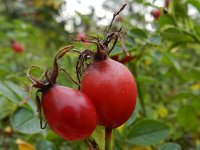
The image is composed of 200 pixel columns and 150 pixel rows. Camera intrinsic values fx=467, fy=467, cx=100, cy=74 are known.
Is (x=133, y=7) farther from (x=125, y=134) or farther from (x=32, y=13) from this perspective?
(x=125, y=134)

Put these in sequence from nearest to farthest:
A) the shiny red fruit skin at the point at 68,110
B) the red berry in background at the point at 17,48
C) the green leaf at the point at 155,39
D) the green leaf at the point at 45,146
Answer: the shiny red fruit skin at the point at 68,110 < the green leaf at the point at 45,146 < the green leaf at the point at 155,39 < the red berry in background at the point at 17,48

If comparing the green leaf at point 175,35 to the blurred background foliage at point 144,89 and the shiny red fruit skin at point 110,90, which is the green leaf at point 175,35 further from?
the shiny red fruit skin at point 110,90

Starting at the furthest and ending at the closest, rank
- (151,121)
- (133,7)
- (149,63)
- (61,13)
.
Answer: (61,13)
(133,7)
(149,63)
(151,121)

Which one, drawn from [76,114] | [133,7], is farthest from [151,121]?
[133,7]

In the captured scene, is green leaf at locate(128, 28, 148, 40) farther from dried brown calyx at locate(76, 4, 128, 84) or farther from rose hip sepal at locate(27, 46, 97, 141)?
rose hip sepal at locate(27, 46, 97, 141)

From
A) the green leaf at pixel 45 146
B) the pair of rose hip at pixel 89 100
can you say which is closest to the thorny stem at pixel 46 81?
the pair of rose hip at pixel 89 100

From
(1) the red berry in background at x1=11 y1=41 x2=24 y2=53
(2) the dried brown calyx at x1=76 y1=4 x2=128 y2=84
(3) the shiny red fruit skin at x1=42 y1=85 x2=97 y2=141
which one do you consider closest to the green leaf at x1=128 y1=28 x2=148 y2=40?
(2) the dried brown calyx at x1=76 y1=4 x2=128 y2=84
